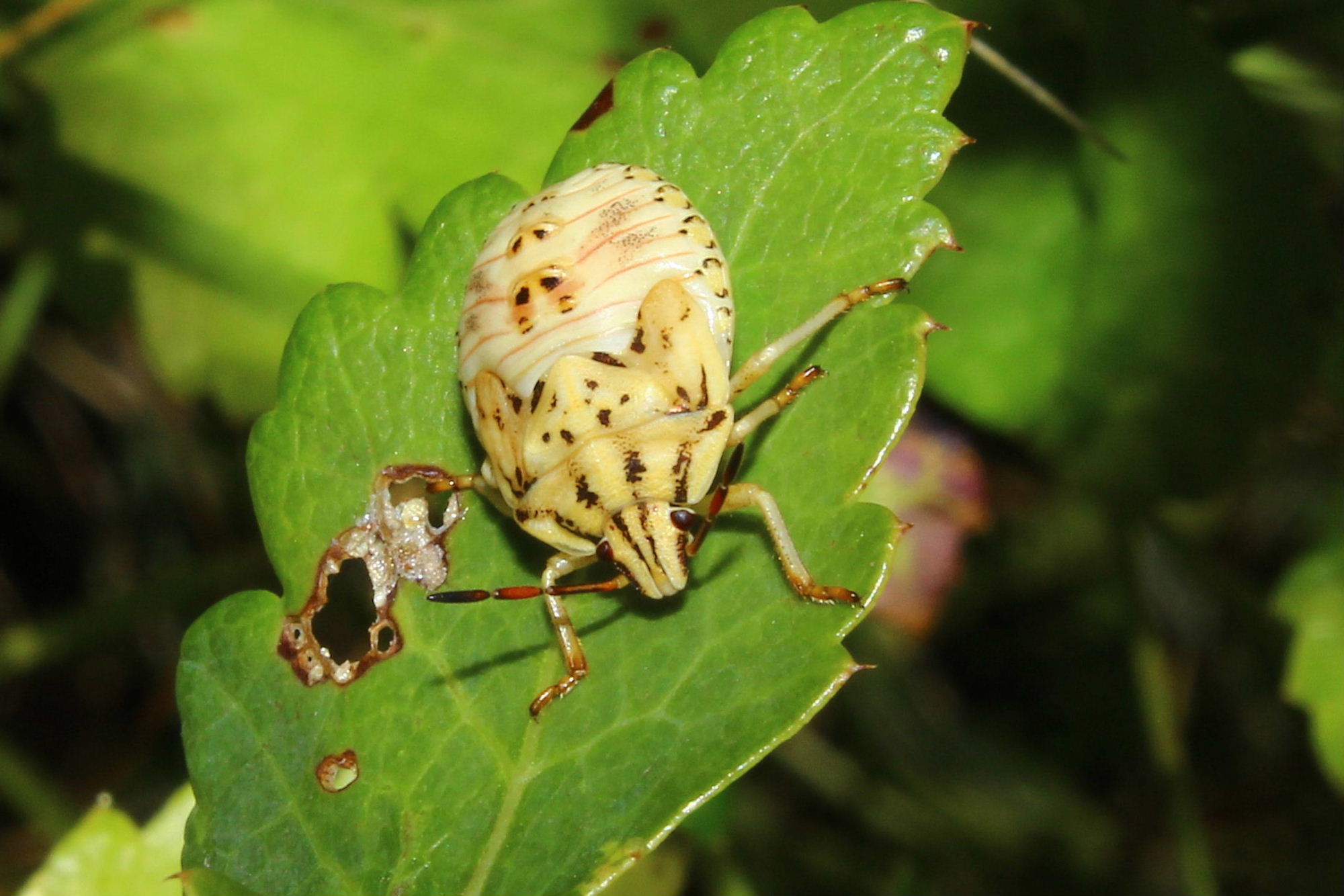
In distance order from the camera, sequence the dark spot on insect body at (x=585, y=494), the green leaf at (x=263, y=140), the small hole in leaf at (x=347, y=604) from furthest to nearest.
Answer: the small hole in leaf at (x=347, y=604), the green leaf at (x=263, y=140), the dark spot on insect body at (x=585, y=494)

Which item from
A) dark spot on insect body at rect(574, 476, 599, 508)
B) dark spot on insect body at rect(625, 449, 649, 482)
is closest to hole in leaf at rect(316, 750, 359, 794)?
dark spot on insect body at rect(574, 476, 599, 508)

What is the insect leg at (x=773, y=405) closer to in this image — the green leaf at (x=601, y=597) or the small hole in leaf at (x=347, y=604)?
the green leaf at (x=601, y=597)

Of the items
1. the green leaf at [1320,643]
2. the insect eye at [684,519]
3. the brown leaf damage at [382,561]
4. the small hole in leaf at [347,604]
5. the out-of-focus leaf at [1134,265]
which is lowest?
the green leaf at [1320,643]

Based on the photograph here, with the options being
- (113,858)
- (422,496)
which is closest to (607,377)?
(422,496)

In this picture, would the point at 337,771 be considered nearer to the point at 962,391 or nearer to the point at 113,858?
the point at 113,858

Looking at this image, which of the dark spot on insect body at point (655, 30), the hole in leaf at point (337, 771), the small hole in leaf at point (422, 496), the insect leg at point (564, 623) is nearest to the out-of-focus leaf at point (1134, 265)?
the dark spot on insect body at point (655, 30)

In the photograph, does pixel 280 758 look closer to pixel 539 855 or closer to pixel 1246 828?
pixel 539 855
